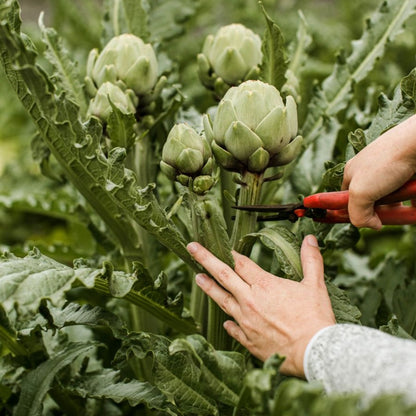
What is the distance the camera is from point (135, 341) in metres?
0.59

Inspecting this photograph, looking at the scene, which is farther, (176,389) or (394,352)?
(176,389)

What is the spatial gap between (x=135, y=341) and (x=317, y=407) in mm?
259

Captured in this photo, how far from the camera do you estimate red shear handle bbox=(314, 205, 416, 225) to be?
2.04 feet

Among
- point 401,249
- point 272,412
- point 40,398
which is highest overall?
point 272,412

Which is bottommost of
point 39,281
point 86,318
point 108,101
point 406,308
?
point 406,308

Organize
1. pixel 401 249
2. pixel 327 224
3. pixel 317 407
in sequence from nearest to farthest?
pixel 317 407 → pixel 327 224 → pixel 401 249

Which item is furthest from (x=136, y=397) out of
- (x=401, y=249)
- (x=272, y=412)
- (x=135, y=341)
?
(x=401, y=249)

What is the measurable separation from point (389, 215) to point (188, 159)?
0.23 meters

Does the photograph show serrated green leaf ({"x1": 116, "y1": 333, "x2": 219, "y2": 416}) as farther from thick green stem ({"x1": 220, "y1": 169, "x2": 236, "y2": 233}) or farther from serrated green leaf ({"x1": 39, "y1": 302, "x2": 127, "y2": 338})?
thick green stem ({"x1": 220, "y1": 169, "x2": 236, "y2": 233})

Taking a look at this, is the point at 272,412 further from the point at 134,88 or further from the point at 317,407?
the point at 134,88

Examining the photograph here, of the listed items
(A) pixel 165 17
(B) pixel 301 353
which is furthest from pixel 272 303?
(A) pixel 165 17

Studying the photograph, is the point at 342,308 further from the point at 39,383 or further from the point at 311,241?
the point at 39,383

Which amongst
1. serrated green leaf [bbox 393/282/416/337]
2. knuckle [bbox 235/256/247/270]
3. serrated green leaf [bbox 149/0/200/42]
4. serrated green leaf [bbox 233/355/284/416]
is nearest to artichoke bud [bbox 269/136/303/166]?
knuckle [bbox 235/256/247/270]

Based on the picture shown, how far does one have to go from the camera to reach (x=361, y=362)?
443 mm
